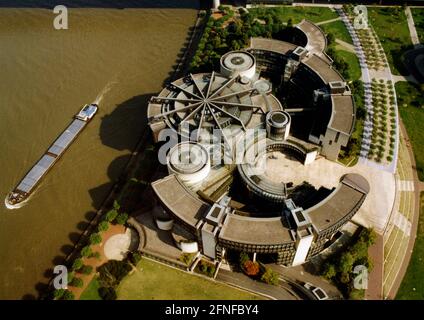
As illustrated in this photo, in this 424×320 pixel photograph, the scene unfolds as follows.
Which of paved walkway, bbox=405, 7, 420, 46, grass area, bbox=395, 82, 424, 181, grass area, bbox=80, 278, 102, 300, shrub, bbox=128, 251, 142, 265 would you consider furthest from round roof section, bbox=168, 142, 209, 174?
paved walkway, bbox=405, 7, 420, 46

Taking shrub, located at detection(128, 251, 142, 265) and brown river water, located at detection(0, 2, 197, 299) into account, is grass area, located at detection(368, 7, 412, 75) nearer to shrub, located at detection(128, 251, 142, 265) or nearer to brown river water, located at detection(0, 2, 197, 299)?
brown river water, located at detection(0, 2, 197, 299)

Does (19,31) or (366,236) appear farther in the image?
(19,31)

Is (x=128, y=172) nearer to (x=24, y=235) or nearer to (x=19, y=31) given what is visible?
(x=24, y=235)

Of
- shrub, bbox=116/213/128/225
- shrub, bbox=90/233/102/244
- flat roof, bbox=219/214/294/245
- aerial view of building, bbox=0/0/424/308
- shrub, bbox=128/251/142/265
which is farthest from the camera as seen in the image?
shrub, bbox=116/213/128/225

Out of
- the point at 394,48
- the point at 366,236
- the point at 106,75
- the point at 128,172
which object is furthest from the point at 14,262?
the point at 394,48

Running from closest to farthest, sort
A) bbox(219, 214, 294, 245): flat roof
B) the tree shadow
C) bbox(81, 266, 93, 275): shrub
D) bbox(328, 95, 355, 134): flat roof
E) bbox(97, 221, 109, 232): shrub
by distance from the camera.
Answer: bbox(219, 214, 294, 245): flat roof → bbox(81, 266, 93, 275): shrub → bbox(97, 221, 109, 232): shrub → bbox(328, 95, 355, 134): flat roof → the tree shadow
